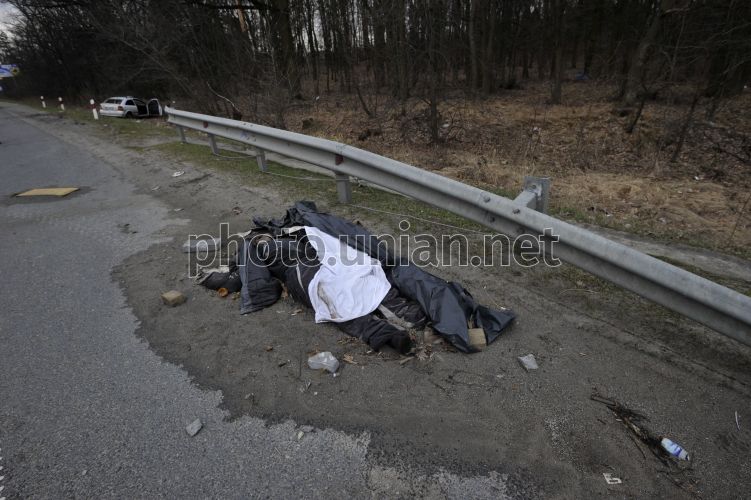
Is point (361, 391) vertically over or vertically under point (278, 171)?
under

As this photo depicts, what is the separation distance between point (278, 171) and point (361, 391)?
194 inches

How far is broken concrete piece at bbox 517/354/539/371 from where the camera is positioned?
7.78 feet

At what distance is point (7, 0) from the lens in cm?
2600

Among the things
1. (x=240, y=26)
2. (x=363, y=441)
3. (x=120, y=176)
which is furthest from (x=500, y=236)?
(x=240, y=26)

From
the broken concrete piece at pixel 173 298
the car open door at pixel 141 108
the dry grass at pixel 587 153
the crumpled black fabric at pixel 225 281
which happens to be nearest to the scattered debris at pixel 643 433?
the crumpled black fabric at pixel 225 281

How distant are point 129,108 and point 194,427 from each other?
952 inches

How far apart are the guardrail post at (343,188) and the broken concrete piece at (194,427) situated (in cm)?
328

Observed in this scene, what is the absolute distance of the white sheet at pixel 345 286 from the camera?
2.81 meters

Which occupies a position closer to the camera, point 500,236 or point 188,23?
point 500,236

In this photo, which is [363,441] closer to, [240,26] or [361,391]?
[361,391]

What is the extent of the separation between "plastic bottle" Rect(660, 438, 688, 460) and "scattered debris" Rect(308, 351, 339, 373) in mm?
1665

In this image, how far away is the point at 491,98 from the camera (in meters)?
20.5

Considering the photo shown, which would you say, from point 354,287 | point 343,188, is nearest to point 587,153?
point 343,188

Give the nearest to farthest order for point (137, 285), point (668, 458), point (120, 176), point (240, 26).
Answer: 1. point (668, 458)
2. point (137, 285)
3. point (120, 176)
4. point (240, 26)
